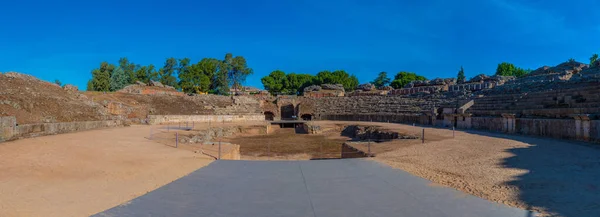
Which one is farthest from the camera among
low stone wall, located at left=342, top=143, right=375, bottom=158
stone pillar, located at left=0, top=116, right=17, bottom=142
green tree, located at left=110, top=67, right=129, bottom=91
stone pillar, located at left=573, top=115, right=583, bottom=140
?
green tree, located at left=110, top=67, right=129, bottom=91

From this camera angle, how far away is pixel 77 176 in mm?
6480

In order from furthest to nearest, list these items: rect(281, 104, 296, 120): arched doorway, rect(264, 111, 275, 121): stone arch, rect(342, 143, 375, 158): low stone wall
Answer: rect(281, 104, 296, 120): arched doorway
rect(264, 111, 275, 121): stone arch
rect(342, 143, 375, 158): low stone wall

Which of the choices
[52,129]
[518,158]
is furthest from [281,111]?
[518,158]

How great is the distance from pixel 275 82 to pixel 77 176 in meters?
77.3

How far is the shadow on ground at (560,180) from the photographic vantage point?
15.0 ft

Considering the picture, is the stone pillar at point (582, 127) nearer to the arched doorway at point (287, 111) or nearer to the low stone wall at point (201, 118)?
the low stone wall at point (201, 118)

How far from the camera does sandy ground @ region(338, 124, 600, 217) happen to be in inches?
190

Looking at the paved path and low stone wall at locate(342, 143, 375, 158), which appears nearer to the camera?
the paved path

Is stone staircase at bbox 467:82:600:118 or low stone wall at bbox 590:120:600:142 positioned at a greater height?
stone staircase at bbox 467:82:600:118

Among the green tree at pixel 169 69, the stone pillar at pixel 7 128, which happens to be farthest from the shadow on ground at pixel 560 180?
the green tree at pixel 169 69

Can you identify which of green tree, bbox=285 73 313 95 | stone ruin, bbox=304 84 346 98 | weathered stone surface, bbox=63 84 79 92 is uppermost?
green tree, bbox=285 73 313 95

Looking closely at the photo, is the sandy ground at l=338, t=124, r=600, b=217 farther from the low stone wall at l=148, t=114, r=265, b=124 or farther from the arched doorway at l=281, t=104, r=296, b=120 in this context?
the arched doorway at l=281, t=104, r=296, b=120

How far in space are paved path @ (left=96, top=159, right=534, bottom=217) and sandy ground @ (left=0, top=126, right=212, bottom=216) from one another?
0.52m

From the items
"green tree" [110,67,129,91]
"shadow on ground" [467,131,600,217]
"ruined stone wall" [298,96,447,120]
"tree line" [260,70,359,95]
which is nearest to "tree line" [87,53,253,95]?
"green tree" [110,67,129,91]
